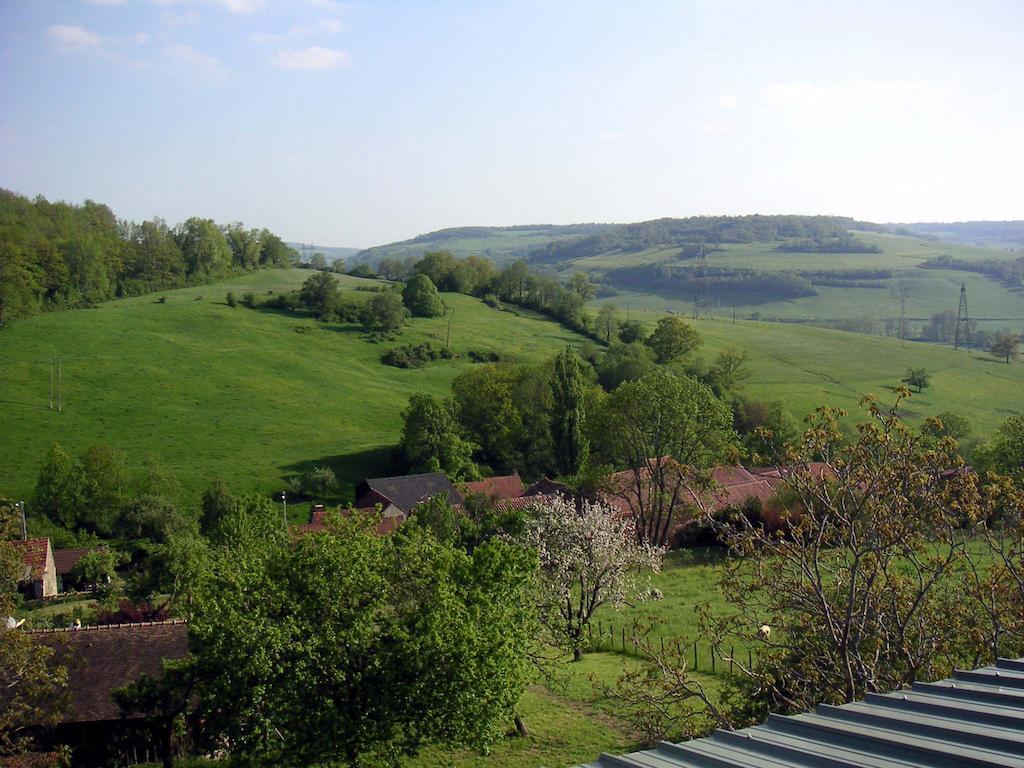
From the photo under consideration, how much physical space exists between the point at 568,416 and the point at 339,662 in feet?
154

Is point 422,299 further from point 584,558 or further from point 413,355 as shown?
point 584,558

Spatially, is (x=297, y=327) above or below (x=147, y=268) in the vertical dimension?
below

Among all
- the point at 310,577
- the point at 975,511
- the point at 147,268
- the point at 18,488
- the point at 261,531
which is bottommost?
the point at 18,488

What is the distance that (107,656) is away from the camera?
22.3m

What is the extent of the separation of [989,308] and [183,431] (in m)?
158

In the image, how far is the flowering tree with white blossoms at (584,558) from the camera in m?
32.4

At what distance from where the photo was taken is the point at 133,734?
20.4 m

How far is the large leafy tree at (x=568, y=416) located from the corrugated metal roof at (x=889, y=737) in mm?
54876

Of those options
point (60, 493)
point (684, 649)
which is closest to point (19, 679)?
point (684, 649)

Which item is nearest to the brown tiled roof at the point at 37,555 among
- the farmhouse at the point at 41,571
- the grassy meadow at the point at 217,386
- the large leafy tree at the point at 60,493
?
the farmhouse at the point at 41,571

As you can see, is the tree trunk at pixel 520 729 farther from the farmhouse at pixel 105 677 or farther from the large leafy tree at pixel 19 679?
the large leafy tree at pixel 19 679

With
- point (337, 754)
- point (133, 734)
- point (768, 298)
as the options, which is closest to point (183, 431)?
point (133, 734)

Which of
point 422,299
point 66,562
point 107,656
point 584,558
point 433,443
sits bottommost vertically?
point 66,562

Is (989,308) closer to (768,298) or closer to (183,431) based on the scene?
(768,298)
